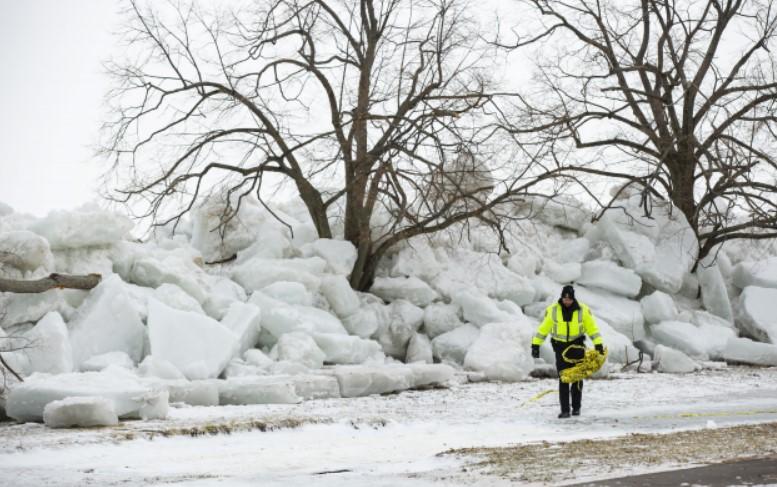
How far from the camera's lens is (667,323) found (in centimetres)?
1611

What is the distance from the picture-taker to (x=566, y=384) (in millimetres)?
8688

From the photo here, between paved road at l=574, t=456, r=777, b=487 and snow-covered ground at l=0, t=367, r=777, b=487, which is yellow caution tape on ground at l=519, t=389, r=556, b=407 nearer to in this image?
snow-covered ground at l=0, t=367, r=777, b=487

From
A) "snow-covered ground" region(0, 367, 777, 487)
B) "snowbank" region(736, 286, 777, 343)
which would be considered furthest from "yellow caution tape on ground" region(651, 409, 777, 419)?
"snowbank" region(736, 286, 777, 343)

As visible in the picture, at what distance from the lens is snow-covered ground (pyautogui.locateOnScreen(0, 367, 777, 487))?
207 inches

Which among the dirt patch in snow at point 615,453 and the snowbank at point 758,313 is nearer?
the dirt patch in snow at point 615,453

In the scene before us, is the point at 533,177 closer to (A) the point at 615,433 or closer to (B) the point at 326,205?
(B) the point at 326,205

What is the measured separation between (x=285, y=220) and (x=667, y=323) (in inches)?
292

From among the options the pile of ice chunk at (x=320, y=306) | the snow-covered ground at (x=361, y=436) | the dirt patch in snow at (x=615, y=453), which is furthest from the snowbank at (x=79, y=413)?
the dirt patch in snow at (x=615, y=453)

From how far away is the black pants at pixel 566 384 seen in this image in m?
8.63

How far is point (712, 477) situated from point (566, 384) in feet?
13.3

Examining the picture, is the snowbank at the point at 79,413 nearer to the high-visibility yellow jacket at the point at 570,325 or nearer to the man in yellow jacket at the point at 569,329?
the man in yellow jacket at the point at 569,329

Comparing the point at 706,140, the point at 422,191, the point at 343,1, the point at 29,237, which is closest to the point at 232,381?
the point at 29,237

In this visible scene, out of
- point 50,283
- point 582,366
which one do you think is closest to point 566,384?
point 582,366

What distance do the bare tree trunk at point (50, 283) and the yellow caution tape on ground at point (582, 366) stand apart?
630cm
